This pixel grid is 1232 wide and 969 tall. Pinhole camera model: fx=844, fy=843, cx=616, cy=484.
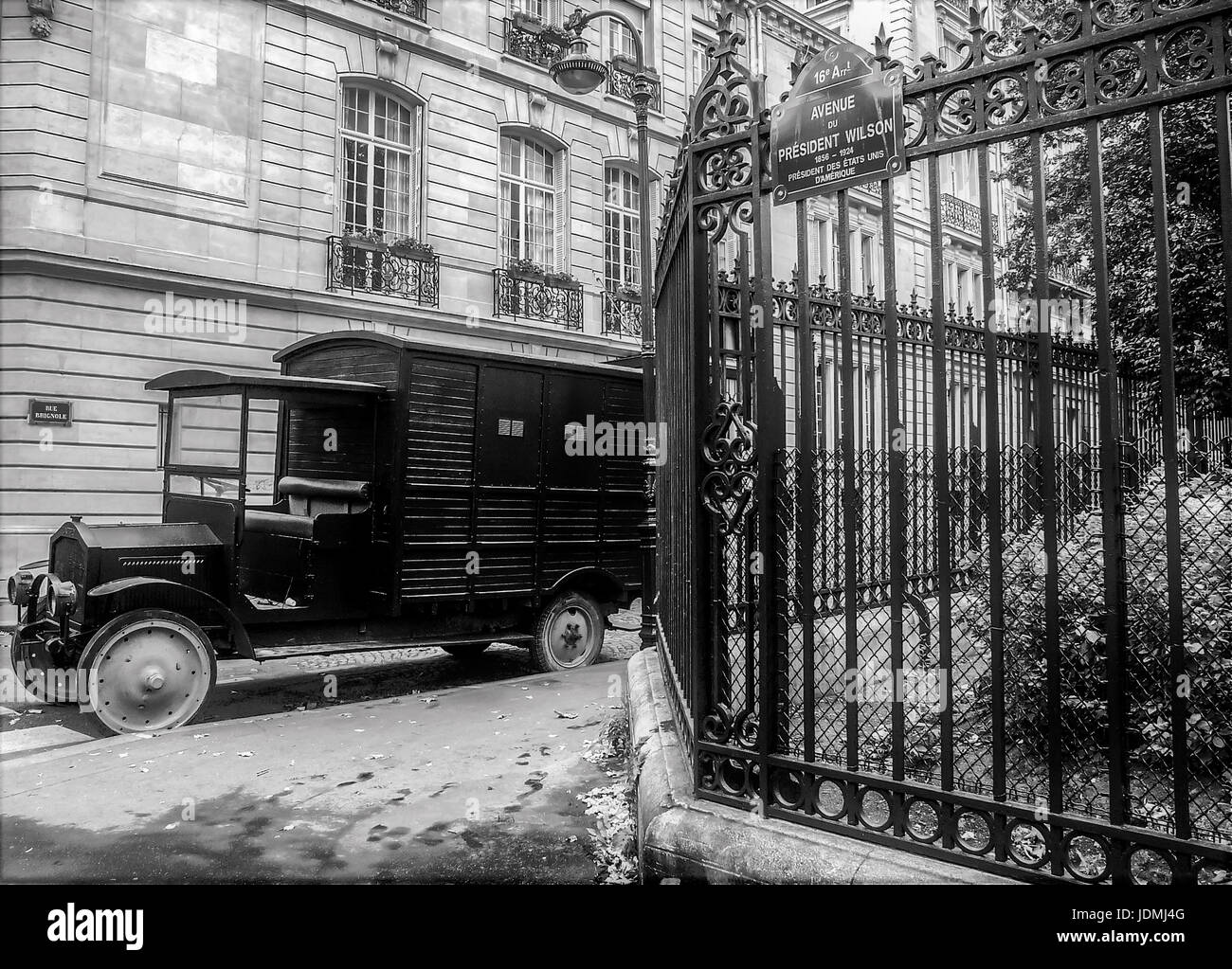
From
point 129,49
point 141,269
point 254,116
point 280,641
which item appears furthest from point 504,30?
point 280,641

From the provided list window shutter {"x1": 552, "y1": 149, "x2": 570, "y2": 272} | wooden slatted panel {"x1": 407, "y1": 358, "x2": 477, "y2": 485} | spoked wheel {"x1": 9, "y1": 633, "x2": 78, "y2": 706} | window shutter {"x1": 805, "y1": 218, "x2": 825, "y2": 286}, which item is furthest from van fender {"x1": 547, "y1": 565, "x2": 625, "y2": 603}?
window shutter {"x1": 805, "y1": 218, "x2": 825, "y2": 286}

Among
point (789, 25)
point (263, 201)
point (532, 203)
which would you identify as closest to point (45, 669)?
point (263, 201)

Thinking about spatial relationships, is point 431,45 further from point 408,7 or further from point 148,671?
point 148,671

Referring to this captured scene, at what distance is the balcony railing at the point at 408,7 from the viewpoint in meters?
15.9

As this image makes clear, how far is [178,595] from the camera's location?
687cm

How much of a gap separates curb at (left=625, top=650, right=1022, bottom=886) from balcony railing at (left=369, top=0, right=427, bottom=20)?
16467 millimetres

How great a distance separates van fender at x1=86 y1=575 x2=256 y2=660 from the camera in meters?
6.58

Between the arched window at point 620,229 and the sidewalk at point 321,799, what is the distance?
14.1m

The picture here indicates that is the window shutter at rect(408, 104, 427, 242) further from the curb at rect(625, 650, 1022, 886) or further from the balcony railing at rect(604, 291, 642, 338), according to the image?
the curb at rect(625, 650, 1022, 886)

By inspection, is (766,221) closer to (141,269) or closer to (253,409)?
(253,409)

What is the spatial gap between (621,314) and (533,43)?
5.97 m

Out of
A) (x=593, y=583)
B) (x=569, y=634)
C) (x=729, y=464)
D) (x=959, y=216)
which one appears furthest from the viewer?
(x=959, y=216)

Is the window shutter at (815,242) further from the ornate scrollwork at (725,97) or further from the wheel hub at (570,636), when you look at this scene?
the ornate scrollwork at (725,97)
